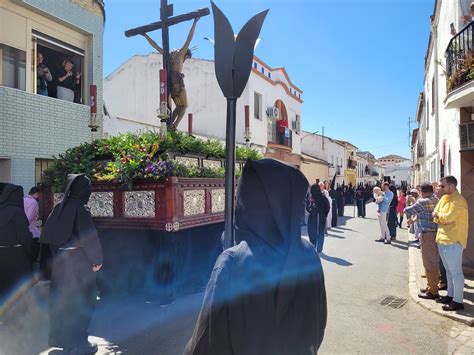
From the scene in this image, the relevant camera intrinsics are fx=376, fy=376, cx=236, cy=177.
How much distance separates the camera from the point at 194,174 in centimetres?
541

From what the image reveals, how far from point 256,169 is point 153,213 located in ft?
11.3

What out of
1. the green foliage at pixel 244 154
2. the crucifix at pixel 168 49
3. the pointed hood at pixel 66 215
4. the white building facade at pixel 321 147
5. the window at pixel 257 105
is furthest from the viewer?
the white building facade at pixel 321 147

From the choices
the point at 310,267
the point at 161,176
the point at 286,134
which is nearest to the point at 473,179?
the point at 161,176

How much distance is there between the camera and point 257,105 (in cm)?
2212

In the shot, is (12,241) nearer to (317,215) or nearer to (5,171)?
(5,171)

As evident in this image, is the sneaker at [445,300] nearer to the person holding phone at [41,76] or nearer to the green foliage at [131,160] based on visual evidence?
the green foliage at [131,160]

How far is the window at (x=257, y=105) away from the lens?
21656mm

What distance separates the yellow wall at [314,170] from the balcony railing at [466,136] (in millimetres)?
23046

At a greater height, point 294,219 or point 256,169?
point 256,169

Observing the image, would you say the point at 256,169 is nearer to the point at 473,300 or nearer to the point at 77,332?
the point at 77,332

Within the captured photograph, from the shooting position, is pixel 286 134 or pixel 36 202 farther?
pixel 286 134

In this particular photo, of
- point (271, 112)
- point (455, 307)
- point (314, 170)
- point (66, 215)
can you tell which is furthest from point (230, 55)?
point (314, 170)

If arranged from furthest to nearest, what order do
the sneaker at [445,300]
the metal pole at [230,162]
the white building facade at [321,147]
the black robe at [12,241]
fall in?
the white building facade at [321,147] → the sneaker at [445,300] → the black robe at [12,241] → the metal pole at [230,162]

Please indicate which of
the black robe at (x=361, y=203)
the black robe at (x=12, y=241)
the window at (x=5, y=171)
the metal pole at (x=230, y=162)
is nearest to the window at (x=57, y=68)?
the window at (x=5, y=171)
